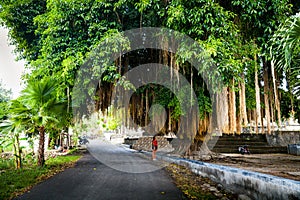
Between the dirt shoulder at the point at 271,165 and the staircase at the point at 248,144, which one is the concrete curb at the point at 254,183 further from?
the staircase at the point at 248,144

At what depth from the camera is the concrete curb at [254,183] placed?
3428 millimetres

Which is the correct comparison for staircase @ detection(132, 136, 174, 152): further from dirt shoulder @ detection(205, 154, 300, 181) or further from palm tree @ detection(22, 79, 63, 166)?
palm tree @ detection(22, 79, 63, 166)

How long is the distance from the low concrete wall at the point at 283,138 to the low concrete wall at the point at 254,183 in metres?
12.4

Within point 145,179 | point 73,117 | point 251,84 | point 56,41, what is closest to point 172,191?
point 145,179

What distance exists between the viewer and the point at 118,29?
10219 millimetres

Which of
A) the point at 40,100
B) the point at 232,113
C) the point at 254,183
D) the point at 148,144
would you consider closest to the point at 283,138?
the point at 232,113

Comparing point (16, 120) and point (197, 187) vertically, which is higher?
point (16, 120)

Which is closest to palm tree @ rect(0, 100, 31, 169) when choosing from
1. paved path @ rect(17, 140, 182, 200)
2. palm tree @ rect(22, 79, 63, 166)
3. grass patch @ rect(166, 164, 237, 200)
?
palm tree @ rect(22, 79, 63, 166)

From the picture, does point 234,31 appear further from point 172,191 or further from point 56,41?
point 56,41

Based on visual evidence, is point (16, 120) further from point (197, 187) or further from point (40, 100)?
point (197, 187)

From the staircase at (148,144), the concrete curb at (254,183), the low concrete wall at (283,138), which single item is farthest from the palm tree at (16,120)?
the low concrete wall at (283,138)

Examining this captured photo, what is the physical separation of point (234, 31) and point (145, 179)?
5.30 meters

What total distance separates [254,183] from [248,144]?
13.8m

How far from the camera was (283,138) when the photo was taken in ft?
57.0
